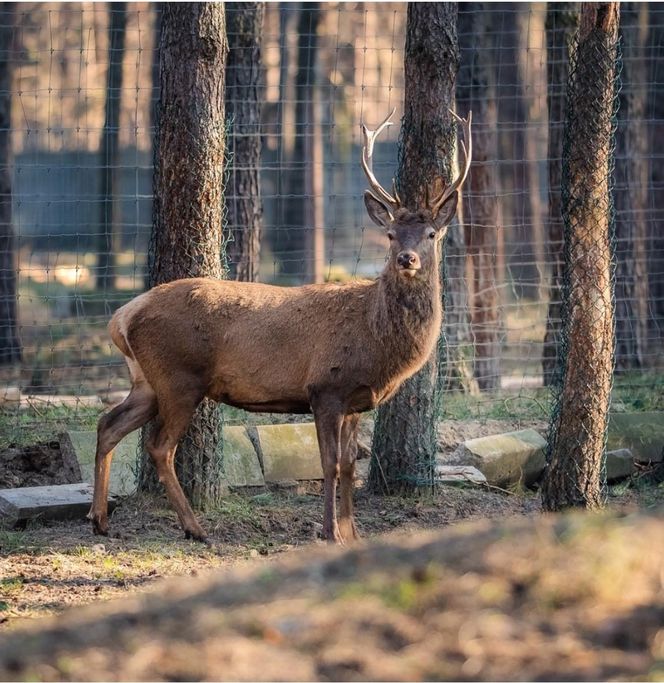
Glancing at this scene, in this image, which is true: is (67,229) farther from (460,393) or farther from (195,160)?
(195,160)

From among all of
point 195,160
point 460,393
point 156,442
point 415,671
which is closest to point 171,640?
point 415,671

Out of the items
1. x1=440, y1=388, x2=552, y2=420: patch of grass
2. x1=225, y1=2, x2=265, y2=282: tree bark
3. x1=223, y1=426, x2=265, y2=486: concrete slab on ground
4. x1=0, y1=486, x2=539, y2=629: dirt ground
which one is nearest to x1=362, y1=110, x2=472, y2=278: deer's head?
x1=0, y1=486, x2=539, y2=629: dirt ground

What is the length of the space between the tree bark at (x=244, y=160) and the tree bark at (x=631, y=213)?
385 cm

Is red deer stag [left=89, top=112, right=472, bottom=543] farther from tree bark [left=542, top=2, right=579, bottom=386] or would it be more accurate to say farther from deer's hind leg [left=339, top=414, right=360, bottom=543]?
tree bark [left=542, top=2, right=579, bottom=386]

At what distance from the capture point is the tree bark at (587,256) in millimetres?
7180

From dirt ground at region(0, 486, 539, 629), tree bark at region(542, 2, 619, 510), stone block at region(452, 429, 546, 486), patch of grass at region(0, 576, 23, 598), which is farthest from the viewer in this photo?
stone block at region(452, 429, 546, 486)

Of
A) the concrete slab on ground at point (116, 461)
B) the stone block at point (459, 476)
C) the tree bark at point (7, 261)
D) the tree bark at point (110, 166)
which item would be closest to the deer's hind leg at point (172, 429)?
the concrete slab on ground at point (116, 461)

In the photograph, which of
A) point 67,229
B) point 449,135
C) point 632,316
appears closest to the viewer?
point 449,135

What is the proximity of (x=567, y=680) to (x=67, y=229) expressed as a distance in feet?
79.4

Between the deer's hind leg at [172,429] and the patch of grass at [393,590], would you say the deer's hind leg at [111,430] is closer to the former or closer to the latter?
the deer's hind leg at [172,429]

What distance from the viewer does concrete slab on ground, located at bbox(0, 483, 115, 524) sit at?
297 inches

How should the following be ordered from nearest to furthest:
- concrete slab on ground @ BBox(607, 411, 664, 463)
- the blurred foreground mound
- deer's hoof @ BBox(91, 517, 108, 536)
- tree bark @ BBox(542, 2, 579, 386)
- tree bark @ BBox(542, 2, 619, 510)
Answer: the blurred foreground mound, tree bark @ BBox(542, 2, 619, 510), deer's hoof @ BBox(91, 517, 108, 536), concrete slab on ground @ BBox(607, 411, 664, 463), tree bark @ BBox(542, 2, 579, 386)

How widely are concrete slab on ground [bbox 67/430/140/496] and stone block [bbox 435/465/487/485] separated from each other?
7.49 ft

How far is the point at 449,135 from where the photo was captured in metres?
8.27
